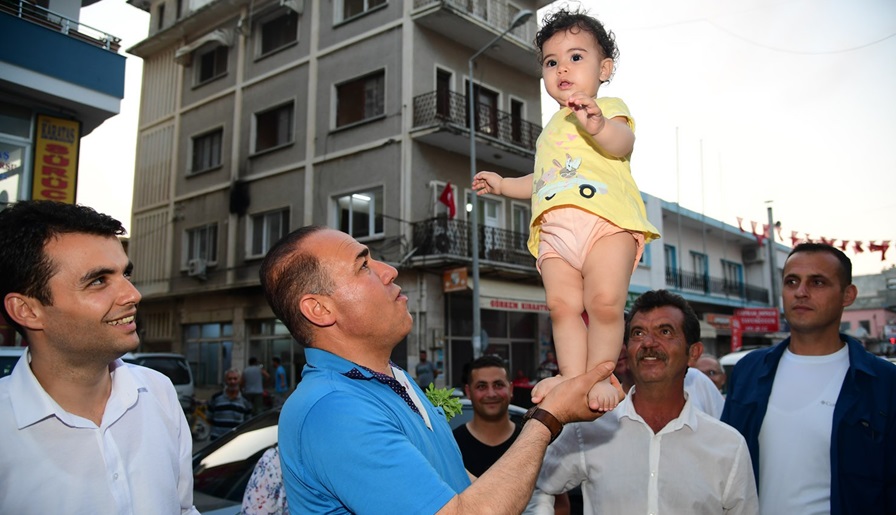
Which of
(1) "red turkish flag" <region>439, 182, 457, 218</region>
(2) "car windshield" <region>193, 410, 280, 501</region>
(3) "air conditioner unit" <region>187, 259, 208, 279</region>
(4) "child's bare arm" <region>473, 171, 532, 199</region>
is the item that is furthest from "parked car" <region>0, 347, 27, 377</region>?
(3) "air conditioner unit" <region>187, 259, 208, 279</region>

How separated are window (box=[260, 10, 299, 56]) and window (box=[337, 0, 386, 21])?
1858 millimetres

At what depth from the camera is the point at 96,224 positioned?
2424 mm

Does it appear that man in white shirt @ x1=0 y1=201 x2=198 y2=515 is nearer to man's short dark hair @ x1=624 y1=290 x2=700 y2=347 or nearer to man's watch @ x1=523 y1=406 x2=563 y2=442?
man's watch @ x1=523 y1=406 x2=563 y2=442

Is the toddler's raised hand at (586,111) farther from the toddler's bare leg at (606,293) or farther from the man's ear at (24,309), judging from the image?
the man's ear at (24,309)

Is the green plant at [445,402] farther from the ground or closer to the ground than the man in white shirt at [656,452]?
farther from the ground

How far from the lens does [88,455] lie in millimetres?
2201

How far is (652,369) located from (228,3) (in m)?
21.7

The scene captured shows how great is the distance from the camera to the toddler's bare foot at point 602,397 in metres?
1.92

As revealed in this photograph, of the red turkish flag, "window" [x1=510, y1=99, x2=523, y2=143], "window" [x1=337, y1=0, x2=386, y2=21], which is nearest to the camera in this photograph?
the red turkish flag

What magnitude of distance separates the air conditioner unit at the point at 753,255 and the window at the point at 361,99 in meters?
23.9

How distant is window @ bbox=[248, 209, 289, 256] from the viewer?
65.1ft

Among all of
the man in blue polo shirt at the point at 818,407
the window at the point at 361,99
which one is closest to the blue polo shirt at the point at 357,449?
the man in blue polo shirt at the point at 818,407

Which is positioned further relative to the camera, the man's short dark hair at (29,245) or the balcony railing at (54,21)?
the balcony railing at (54,21)

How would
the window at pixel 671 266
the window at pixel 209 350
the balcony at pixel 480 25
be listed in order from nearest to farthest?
the balcony at pixel 480 25, the window at pixel 209 350, the window at pixel 671 266
